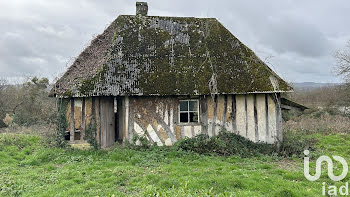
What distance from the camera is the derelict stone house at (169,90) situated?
970 centimetres

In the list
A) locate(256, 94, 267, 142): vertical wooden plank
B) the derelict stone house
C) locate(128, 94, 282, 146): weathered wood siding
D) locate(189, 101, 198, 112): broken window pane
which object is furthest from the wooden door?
locate(256, 94, 267, 142): vertical wooden plank

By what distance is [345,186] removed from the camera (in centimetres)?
609

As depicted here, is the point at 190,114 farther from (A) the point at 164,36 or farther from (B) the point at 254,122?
(A) the point at 164,36

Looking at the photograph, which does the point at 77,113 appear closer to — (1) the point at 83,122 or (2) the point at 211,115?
(1) the point at 83,122

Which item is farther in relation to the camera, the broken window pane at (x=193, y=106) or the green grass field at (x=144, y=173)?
the broken window pane at (x=193, y=106)

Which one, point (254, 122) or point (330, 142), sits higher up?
point (254, 122)

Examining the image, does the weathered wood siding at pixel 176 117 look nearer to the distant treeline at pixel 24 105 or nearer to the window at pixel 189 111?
the window at pixel 189 111

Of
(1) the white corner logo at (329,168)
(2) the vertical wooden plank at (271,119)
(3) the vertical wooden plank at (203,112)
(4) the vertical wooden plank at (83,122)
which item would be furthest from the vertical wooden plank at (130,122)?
(1) the white corner logo at (329,168)

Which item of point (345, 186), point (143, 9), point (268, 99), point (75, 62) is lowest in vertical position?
point (345, 186)

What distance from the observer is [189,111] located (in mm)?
10188

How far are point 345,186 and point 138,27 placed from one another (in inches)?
352

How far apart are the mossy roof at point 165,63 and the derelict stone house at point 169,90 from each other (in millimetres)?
37

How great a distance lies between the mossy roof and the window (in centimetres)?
71

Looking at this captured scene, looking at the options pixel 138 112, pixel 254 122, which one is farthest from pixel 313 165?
pixel 138 112
